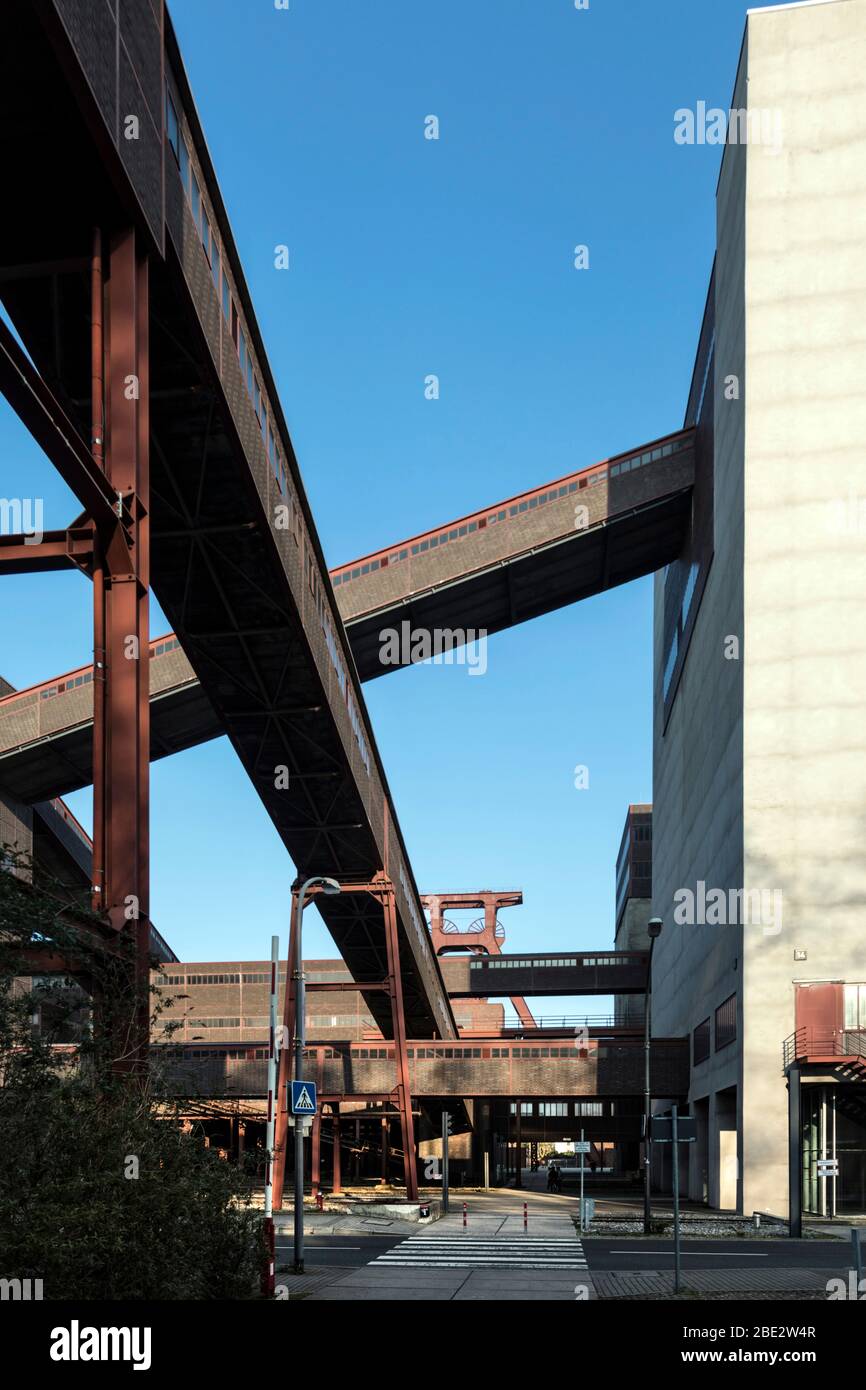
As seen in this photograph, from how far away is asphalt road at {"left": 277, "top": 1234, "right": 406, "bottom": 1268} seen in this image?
25038mm

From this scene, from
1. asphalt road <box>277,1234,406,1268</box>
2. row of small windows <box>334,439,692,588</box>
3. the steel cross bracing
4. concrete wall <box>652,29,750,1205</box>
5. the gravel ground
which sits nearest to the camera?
the steel cross bracing

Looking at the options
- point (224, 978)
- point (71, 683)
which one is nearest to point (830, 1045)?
point (71, 683)

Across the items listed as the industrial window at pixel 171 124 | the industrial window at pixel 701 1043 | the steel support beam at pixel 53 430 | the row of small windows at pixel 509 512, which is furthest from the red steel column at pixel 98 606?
the industrial window at pixel 701 1043

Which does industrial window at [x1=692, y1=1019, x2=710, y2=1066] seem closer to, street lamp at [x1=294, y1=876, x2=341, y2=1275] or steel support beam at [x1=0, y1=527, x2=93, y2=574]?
street lamp at [x1=294, y1=876, x2=341, y2=1275]

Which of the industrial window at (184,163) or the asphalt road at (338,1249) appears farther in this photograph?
the asphalt road at (338,1249)

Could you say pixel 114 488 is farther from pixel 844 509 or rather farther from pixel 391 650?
pixel 391 650

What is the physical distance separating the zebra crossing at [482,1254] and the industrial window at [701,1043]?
20041 millimetres

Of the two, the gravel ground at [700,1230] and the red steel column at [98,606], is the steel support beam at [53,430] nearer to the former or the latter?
the red steel column at [98,606]

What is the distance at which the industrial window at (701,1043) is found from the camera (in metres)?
49.4

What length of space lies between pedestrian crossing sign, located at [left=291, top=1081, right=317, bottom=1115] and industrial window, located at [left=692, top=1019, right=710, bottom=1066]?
99.6ft

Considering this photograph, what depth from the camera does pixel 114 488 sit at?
1889 centimetres

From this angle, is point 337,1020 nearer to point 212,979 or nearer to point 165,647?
point 212,979

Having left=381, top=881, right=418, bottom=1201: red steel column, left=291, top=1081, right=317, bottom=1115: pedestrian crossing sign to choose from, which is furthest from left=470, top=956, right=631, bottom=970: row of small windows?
left=291, top=1081, right=317, bottom=1115: pedestrian crossing sign

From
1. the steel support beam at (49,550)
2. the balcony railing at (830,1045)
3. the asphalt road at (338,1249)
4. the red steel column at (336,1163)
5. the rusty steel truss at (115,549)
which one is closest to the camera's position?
the rusty steel truss at (115,549)
